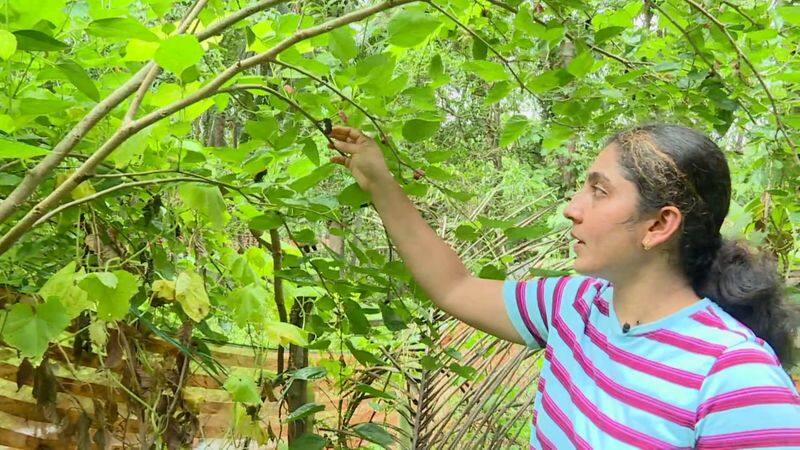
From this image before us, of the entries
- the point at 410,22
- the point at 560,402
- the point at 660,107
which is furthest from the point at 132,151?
the point at 660,107

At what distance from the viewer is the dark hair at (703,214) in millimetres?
1052

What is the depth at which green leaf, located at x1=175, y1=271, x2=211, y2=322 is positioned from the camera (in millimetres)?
985

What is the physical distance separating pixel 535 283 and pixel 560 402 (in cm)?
23

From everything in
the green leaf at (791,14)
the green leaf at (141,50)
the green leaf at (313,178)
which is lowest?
the green leaf at (791,14)

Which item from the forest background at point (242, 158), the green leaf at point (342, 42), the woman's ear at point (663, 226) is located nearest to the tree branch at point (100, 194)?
the forest background at point (242, 158)

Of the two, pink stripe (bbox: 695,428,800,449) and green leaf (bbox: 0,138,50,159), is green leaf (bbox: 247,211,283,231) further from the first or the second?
pink stripe (bbox: 695,428,800,449)

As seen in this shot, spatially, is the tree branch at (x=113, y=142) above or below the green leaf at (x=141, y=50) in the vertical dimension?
below

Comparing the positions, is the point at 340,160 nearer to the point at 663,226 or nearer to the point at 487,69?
the point at 487,69

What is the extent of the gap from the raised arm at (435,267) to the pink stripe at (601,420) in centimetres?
15

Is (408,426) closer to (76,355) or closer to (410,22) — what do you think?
(76,355)

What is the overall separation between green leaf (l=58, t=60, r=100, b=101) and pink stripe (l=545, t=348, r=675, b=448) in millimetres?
807

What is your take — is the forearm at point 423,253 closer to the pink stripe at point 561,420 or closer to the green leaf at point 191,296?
the pink stripe at point 561,420

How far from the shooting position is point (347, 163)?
1146 mm

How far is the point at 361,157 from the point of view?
1.15 m
